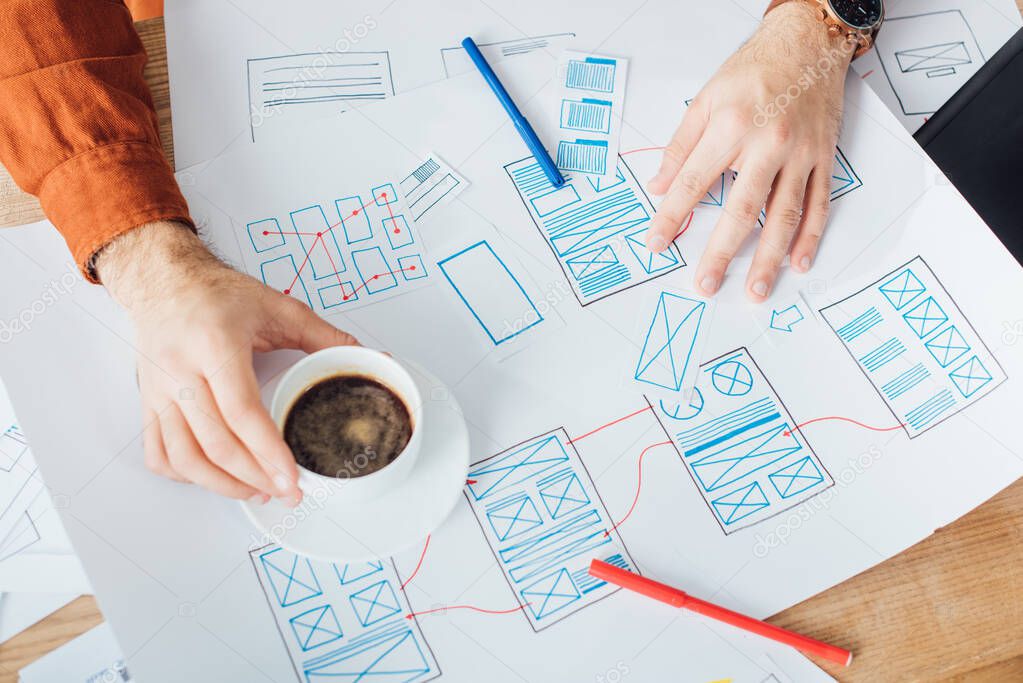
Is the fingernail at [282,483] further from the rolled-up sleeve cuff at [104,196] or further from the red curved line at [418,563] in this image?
the rolled-up sleeve cuff at [104,196]

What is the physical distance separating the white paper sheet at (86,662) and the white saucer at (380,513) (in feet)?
0.69

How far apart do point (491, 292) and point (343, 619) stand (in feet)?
1.18

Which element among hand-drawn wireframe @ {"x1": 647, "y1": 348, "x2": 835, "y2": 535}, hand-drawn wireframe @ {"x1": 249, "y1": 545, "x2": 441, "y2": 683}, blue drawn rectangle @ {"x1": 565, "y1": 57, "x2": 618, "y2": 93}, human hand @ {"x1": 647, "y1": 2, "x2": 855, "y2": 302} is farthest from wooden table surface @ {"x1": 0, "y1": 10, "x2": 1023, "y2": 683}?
blue drawn rectangle @ {"x1": 565, "y1": 57, "x2": 618, "y2": 93}

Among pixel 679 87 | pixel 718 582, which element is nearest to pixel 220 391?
pixel 718 582

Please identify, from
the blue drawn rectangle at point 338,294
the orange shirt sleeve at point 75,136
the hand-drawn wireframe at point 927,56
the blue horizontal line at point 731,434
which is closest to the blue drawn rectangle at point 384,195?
the blue drawn rectangle at point 338,294

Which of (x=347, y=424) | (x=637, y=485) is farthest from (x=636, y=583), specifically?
(x=347, y=424)

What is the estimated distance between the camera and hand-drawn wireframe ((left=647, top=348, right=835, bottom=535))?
2.27 feet

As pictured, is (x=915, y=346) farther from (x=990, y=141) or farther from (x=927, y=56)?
(x=927, y=56)

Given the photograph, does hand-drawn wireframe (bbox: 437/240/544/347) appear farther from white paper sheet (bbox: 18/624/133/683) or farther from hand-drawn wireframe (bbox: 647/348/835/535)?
white paper sheet (bbox: 18/624/133/683)

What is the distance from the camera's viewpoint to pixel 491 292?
29.8 inches

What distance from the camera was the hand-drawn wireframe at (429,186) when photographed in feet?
2.59

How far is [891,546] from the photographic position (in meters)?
0.68

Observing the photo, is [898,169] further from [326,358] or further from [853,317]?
[326,358]

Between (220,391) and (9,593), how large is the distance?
0.32 meters
